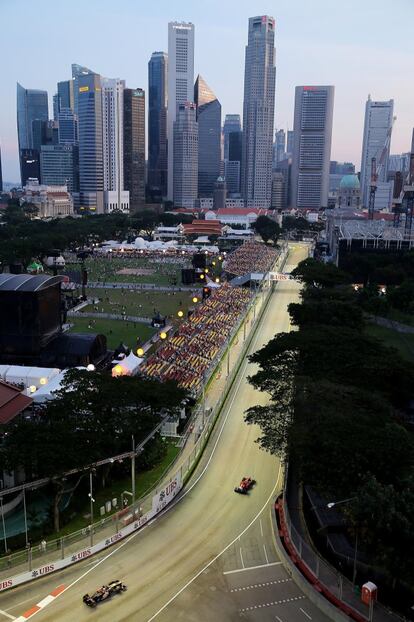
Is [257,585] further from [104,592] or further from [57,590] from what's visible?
[57,590]

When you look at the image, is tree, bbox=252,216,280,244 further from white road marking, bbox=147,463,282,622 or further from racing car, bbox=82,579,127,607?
racing car, bbox=82,579,127,607

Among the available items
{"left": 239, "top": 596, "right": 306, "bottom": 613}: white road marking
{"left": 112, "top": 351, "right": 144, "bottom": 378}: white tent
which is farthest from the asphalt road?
{"left": 112, "top": 351, "right": 144, "bottom": 378}: white tent

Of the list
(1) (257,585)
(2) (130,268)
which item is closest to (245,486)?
(1) (257,585)

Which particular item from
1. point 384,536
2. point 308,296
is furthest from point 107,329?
point 384,536

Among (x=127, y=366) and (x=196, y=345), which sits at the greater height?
(x=127, y=366)

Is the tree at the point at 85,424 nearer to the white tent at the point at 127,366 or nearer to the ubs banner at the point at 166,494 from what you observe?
the ubs banner at the point at 166,494

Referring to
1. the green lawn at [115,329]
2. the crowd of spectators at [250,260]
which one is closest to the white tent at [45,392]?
the green lawn at [115,329]

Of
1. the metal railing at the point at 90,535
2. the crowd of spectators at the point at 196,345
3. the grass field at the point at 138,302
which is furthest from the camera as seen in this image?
the grass field at the point at 138,302
